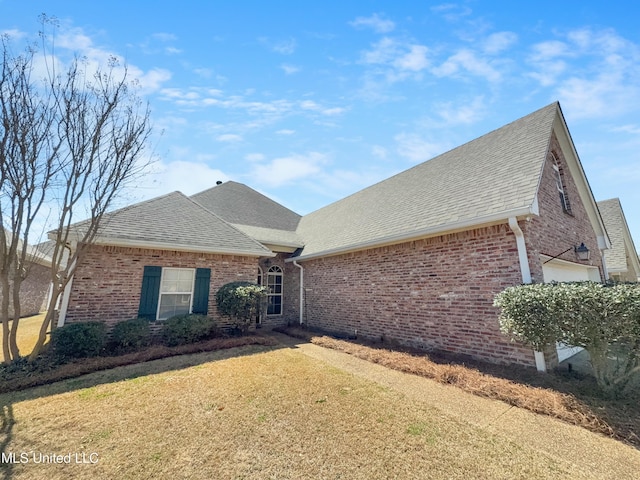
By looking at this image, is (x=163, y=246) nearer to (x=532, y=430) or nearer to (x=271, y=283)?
(x=271, y=283)

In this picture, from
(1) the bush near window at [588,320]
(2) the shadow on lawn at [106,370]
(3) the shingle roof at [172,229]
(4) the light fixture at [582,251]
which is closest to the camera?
(2) the shadow on lawn at [106,370]

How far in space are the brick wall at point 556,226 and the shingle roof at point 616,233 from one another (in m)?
3.73

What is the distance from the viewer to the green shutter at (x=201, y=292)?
8.75 metres

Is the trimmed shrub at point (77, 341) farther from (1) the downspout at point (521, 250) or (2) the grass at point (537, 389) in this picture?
(1) the downspout at point (521, 250)

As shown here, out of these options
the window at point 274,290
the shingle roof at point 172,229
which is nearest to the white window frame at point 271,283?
the window at point 274,290

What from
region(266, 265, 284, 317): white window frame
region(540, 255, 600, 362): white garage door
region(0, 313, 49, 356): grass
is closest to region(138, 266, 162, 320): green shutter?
region(0, 313, 49, 356): grass

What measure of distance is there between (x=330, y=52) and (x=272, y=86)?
1.84 metres

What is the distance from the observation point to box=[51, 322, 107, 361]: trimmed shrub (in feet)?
20.2

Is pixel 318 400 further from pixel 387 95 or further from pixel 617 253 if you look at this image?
pixel 617 253

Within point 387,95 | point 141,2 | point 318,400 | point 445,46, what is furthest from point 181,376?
point 445,46

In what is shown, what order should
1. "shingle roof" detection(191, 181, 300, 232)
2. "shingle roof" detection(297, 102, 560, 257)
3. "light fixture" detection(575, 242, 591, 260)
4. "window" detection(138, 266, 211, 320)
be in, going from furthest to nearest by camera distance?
"shingle roof" detection(191, 181, 300, 232) → "window" detection(138, 266, 211, 320) → "light fixture" detection(575, 242, 591, 260) → "shingle roof" detection(297, 102, 560, 257)

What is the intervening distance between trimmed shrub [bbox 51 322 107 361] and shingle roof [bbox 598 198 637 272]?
18974 mm

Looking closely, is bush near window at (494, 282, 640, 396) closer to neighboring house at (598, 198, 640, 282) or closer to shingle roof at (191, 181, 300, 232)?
neighboring house at (598, 198, 640, 282)

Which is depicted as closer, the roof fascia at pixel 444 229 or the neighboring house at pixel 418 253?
the roof fascia at pixel 444 229
